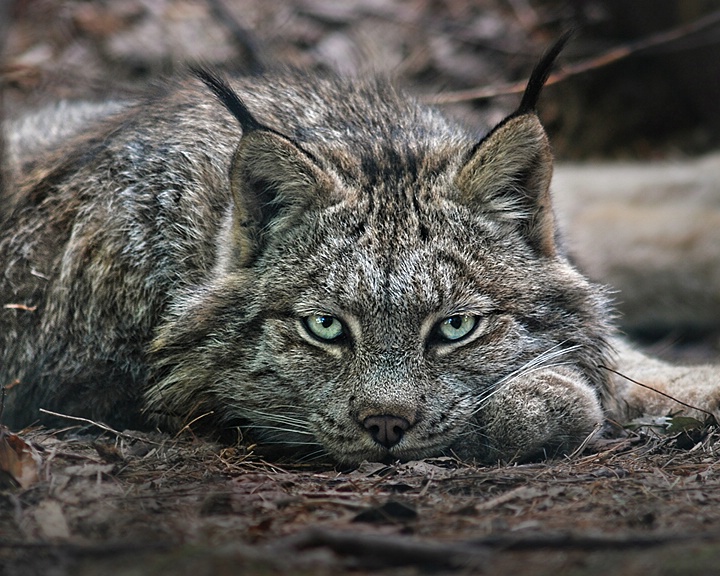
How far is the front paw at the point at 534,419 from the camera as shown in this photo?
15.0 feet

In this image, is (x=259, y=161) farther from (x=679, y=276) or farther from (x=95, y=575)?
(x=679, y=276)

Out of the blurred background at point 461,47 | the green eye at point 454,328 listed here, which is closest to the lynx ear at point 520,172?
the green eye at point 454,328

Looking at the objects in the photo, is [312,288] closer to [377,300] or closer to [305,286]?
[305,286]

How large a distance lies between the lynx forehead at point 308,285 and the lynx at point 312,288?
0.04 feet

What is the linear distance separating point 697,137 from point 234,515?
9333mm

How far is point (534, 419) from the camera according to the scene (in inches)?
180

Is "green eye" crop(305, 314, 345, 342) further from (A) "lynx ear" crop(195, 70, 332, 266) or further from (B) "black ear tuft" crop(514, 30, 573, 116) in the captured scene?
(B) "black ear tuft" crop(514, 30, 573, 116)

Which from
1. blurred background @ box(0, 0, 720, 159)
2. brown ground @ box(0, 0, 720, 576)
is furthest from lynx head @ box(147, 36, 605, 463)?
→ blurred background @ box(0, 0, 720, 159)

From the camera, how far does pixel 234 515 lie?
141 inches

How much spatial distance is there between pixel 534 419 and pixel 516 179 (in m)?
1.34

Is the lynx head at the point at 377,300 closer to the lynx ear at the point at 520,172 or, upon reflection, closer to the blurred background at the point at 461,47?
the lynx ear at the point at 520,172

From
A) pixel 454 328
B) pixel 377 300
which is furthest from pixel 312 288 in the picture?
pixel 454 328

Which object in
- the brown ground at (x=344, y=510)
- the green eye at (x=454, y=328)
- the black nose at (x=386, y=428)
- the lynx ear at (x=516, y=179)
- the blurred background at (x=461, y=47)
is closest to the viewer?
the brown ground at (x=344, y=510)

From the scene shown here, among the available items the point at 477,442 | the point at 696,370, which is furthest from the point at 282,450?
the point at 696,370
